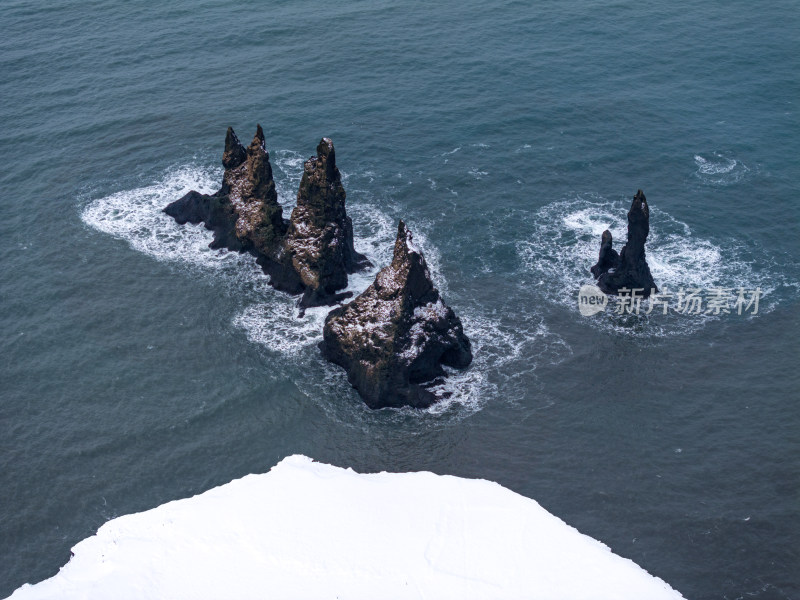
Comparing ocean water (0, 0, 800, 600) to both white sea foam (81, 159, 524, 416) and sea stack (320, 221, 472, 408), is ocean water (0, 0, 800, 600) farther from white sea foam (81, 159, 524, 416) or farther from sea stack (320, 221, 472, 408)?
sea stack (320, 221, 472, 408)

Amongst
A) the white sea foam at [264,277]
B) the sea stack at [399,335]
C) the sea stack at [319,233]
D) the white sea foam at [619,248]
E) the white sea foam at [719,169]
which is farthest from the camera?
the white sea foam at [719,169]

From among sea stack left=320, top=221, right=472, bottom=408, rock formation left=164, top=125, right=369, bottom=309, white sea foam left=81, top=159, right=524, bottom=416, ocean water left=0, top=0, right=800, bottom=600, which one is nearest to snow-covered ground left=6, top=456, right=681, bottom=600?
ocean water left=0, top=0, right=800, bottom=600

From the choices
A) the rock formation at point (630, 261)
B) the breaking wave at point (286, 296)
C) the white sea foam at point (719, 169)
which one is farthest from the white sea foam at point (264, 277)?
the white sea foam at point (719, 169)

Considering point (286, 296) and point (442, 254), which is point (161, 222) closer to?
point (286, 296)

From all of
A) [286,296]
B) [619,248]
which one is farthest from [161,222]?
[619,248]

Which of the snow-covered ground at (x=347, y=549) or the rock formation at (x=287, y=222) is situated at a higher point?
the rock formation at (x=287, y=222)

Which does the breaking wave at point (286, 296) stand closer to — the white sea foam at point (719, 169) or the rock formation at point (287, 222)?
the rock formation at point (287, 222)

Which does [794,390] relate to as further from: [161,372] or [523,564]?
[161,372]

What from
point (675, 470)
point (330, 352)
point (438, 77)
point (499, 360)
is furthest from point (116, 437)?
point (438, 77)
